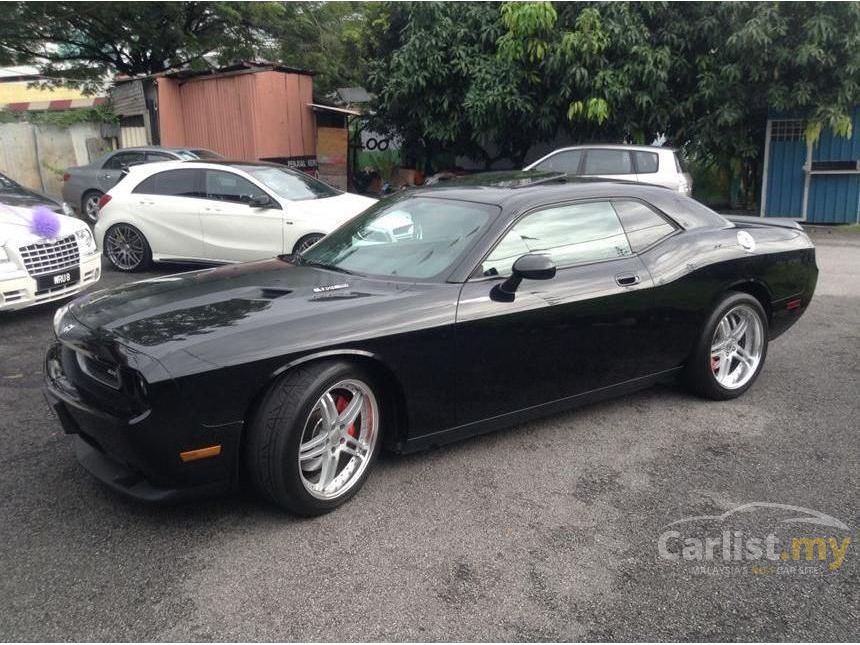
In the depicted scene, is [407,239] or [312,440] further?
[407,239]

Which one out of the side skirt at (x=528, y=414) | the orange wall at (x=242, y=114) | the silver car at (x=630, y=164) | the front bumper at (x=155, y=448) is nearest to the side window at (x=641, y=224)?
the side skirt at (x=528, y=414)

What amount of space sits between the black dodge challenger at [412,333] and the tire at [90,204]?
11.0 meters

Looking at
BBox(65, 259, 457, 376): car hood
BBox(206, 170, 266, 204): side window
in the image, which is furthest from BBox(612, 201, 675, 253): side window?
BBox(206, 170, 266, 204): side window

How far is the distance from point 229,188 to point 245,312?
6.02 metres

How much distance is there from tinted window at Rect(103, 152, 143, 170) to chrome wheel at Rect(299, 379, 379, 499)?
474 inches

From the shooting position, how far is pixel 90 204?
1426 cm

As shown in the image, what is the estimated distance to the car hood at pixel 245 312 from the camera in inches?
125

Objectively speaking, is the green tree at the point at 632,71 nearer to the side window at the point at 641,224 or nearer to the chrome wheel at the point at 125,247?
the chrome wheel at the point at 125,247

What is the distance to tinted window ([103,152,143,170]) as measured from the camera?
14.0 meters

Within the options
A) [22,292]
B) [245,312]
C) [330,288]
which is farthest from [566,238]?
[22,292]

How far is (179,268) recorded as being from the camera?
977cm

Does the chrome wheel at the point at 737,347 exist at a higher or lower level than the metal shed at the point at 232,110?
lower

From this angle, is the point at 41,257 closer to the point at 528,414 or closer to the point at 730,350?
the point at 528,414

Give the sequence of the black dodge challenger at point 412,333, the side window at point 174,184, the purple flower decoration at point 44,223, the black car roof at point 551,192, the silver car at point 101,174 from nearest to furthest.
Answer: the black dodge challenger at point 412,333 → the black car roof at point 551,192 → the purple flower decoration at point 44,223 → the side window at point 174,184 → the silver car at point 101,174
